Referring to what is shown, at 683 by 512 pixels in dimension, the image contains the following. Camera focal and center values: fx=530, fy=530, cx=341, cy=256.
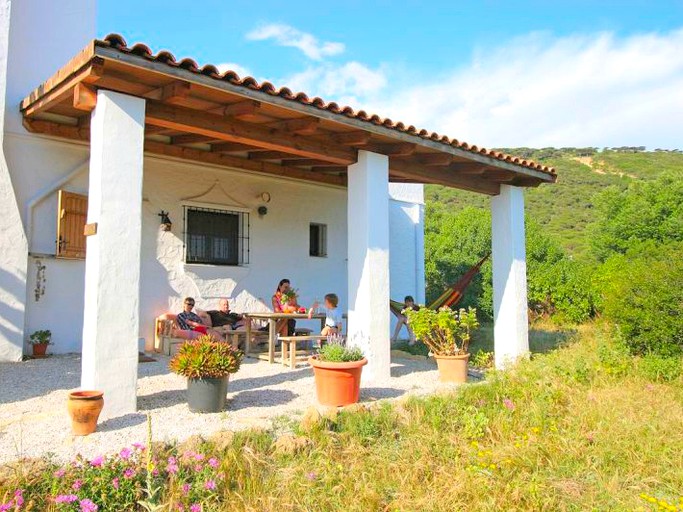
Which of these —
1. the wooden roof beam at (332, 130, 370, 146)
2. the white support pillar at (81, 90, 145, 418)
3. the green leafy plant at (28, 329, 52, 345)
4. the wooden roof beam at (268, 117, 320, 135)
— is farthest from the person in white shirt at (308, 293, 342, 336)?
the green leafy plant at (28, 329, 52, 345)

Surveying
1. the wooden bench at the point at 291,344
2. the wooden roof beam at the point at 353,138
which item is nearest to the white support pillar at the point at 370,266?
the wooden roof beam at the point at 353,138

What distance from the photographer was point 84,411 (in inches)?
147

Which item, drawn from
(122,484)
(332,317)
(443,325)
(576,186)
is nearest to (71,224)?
(332,317)

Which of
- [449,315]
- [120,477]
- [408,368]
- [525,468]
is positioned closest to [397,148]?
[449,315]

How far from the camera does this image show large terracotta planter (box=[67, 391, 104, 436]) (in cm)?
373

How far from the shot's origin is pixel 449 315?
6301 millimetres

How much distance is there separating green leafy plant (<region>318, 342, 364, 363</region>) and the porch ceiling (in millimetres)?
2314

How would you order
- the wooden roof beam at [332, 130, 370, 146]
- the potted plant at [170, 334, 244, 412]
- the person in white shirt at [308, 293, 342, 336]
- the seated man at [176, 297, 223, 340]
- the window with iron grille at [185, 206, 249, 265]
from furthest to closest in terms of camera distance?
the window with iron grille at [185, 206, 249, 265] < the seated man at [176, 297, 223, 340] < the person in white shirt at [308, 293, 342, 336] < the wooden roof beam at [332, 130, 370, 146] < the potted plant at [170, 334, 244, 412]

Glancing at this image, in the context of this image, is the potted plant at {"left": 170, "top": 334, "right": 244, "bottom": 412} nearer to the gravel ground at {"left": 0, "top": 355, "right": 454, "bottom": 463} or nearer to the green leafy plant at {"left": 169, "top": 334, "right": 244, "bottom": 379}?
the green leafy plant at {"left": 169, "top": 334, "right": 244, "bottom": 379}

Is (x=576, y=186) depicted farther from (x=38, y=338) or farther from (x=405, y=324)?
(x=38, y=338)

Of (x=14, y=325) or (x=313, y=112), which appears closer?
(x=313, y=112)

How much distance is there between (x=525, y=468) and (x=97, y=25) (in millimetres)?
8137

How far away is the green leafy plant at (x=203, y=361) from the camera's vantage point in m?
4.37

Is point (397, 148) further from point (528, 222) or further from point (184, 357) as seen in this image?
point (528, 222)
